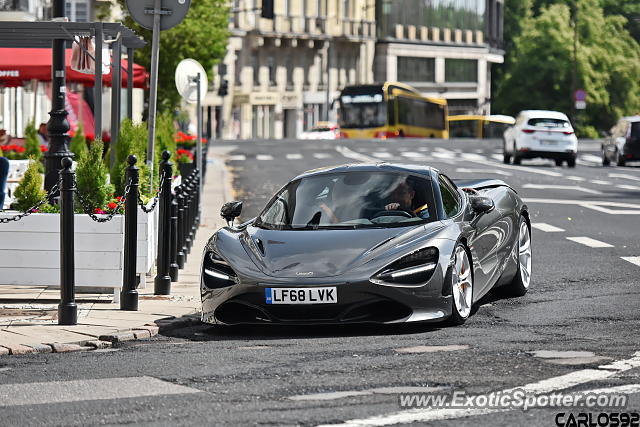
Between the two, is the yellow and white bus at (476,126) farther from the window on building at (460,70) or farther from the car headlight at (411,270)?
the car headlight at (411,270)

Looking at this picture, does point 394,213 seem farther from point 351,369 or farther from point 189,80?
point 189,80

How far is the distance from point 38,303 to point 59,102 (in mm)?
7772

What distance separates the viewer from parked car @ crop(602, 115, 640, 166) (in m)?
49.8

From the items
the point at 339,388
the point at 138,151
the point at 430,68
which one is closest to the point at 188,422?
the point at 339,388

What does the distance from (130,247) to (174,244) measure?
285 centimetres

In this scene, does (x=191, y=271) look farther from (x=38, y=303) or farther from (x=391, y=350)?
(x=391, y=350)

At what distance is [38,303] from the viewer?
42.6 ft

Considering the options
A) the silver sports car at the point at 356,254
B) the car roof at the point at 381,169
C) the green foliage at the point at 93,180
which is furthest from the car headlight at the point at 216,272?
the green foliage at the point at 93,180

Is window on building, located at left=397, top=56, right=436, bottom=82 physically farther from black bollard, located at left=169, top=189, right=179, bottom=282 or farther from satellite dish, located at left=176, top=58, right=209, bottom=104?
black bollard, located at left=169, top=189, right=179, bottom=282

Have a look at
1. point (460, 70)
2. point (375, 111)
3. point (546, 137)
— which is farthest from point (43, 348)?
point (460, 70)

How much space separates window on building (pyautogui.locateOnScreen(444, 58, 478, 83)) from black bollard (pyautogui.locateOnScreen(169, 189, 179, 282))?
12282cm

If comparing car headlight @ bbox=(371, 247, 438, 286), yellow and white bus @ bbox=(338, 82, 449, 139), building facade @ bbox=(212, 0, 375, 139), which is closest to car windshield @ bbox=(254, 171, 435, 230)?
car headlight @ bbox=(371, 247, 438, 286)

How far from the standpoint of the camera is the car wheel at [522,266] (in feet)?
44.8

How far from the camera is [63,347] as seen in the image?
34.5ft
